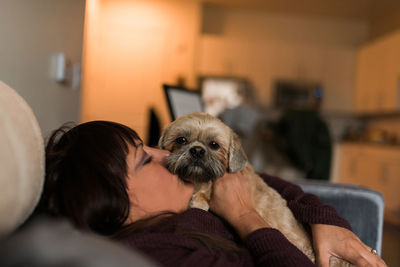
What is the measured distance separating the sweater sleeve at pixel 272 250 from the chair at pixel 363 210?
0.81m

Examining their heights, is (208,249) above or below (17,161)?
below

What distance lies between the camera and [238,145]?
5.15ft

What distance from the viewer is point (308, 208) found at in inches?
54.4

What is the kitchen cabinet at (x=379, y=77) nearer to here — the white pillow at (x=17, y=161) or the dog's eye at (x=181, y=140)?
the dog's eye at (x=181, y=140)

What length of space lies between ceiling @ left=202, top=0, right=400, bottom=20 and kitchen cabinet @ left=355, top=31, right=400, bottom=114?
730 mm

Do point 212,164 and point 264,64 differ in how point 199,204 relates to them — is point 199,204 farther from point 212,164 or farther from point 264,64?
point 264,64

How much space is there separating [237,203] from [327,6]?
265 inches

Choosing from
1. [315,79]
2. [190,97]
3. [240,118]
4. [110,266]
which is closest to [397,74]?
[315,79]

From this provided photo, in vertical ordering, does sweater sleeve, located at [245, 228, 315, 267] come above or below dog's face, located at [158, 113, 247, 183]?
below

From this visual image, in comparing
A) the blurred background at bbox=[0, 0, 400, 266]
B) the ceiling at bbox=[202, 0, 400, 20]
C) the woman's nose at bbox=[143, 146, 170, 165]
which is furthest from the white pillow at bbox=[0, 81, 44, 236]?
the ceiling at bbox=[202, 0, 400, 20]

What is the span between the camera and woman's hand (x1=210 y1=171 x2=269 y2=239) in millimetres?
1154

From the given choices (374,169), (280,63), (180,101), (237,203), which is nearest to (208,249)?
(237,203)

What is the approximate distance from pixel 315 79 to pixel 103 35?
432 centimetres

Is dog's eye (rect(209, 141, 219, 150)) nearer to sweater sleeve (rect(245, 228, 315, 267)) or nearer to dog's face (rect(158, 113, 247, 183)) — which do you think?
dog's face (rect(158, 113, 247, 183))
